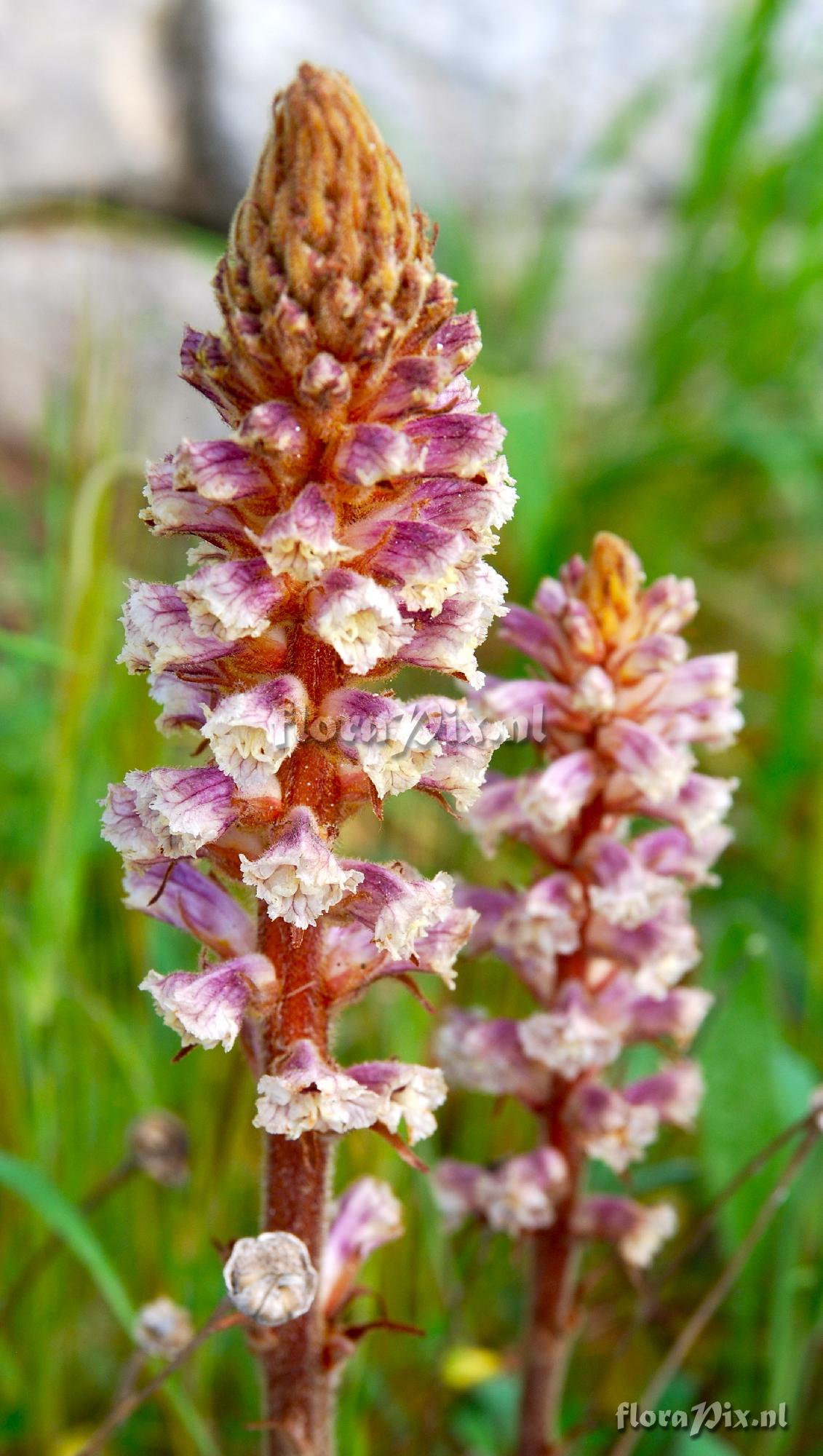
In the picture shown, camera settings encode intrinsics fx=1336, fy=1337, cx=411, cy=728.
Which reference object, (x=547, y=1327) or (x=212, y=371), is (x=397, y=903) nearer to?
(x=212, y=371)

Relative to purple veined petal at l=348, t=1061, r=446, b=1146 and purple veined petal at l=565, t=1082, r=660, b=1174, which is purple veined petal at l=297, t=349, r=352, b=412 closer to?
purple veined petal at l=348, t=1061, r=446, b=1146

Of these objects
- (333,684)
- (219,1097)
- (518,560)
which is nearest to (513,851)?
(518,560)

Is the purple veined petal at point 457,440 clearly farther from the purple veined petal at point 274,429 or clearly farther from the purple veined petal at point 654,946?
the purple veined petal at point 654,946

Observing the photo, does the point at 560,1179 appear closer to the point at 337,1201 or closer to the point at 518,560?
the point at 337,1201

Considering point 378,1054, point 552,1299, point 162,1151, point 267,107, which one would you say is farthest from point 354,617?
point 267,107

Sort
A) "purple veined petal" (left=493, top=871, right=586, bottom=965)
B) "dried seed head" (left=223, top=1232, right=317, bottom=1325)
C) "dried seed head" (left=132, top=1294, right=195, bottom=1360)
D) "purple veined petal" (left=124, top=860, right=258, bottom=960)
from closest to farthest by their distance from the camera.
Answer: "dried seed head" (left=223, top=1232, right=317, bottom=1325)
"purple veined petal" (left=124, top=860, right=258, bottom=960)
"dried seed head" (left=132, top=1294, right=195, bottom=1360)
"purple veined petal" (left=493, top=871, right=586, bottom=965)

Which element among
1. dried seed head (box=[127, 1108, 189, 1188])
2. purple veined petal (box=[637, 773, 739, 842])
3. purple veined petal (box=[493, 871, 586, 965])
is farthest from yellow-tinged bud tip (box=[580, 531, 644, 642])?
dried seed head (box=[127, 1108, 189, 1188])
